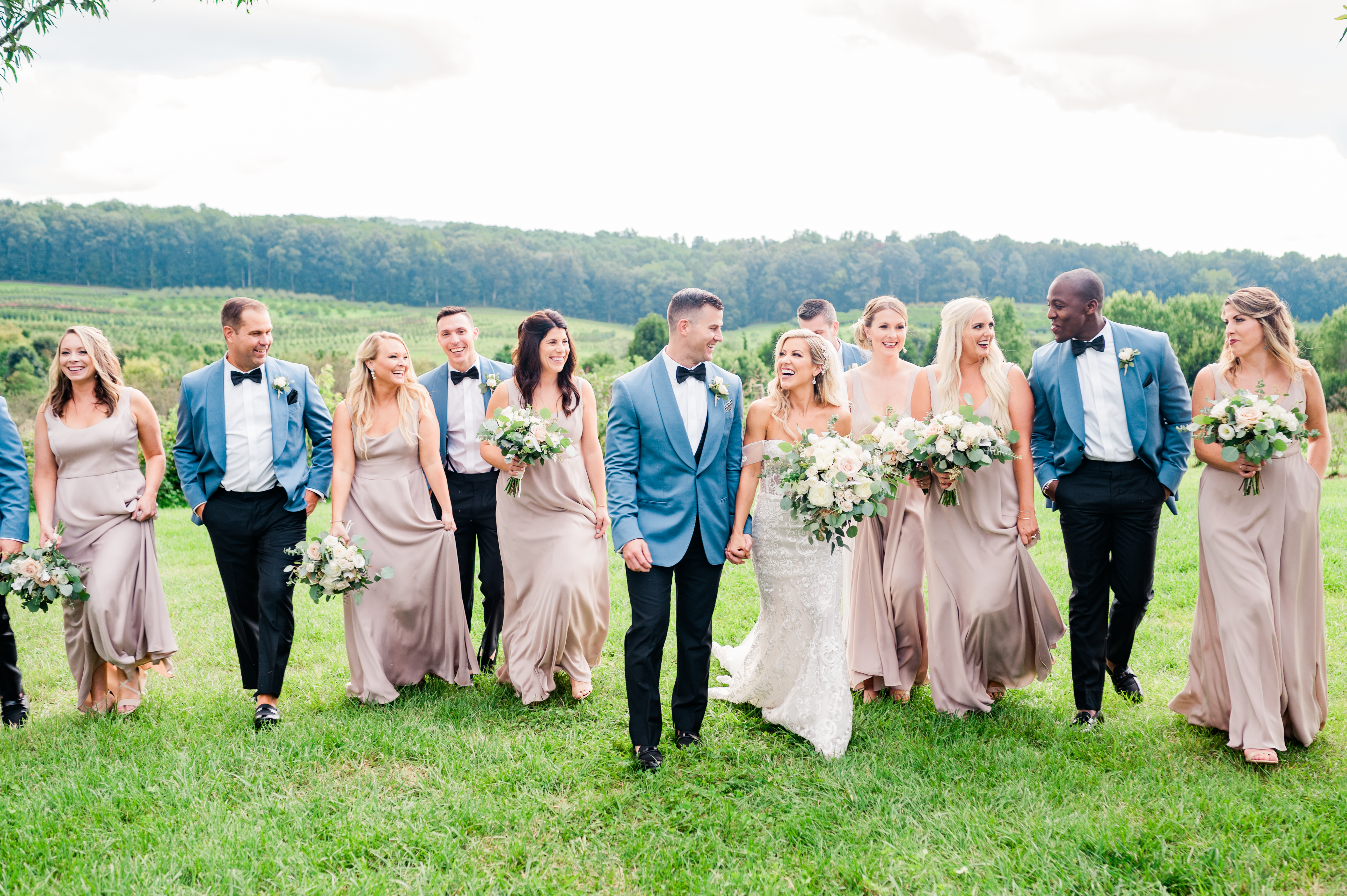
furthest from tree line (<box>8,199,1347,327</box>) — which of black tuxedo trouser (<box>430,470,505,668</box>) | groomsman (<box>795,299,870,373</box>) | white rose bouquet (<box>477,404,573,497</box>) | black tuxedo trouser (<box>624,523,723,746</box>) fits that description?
black tuxedo trouser (<box>624,523,723,746</box>)

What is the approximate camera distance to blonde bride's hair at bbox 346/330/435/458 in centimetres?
653

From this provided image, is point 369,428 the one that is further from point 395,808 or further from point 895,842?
point 895,842

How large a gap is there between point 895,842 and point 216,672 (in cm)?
596

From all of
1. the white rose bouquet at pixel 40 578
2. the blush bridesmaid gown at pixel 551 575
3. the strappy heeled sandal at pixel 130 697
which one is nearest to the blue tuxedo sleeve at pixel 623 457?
the blush bridesmaid gown at pixel 551 575

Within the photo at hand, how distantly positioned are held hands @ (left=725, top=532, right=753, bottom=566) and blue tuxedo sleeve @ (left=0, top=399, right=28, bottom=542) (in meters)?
4.81

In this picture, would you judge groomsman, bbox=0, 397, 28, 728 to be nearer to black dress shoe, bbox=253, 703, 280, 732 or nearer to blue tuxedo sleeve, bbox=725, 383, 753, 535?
black dress shoe, bbox=253, 703, 280, 732

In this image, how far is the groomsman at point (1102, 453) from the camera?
5.70 metres

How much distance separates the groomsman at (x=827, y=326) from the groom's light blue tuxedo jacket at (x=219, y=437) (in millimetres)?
4278

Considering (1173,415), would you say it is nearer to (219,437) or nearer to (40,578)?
(219,437)

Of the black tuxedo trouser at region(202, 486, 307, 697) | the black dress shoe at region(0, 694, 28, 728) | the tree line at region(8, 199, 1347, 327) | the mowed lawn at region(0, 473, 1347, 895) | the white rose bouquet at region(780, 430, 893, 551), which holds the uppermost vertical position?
the tree line at region(8, 199, 1347, 327)

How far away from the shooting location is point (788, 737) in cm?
563

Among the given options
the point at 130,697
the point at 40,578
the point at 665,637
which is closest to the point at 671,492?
the point at 665,637

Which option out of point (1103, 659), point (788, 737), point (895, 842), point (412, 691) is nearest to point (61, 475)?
point (412, 691)

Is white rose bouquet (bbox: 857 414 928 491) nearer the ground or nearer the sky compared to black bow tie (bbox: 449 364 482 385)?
nearer the ground
